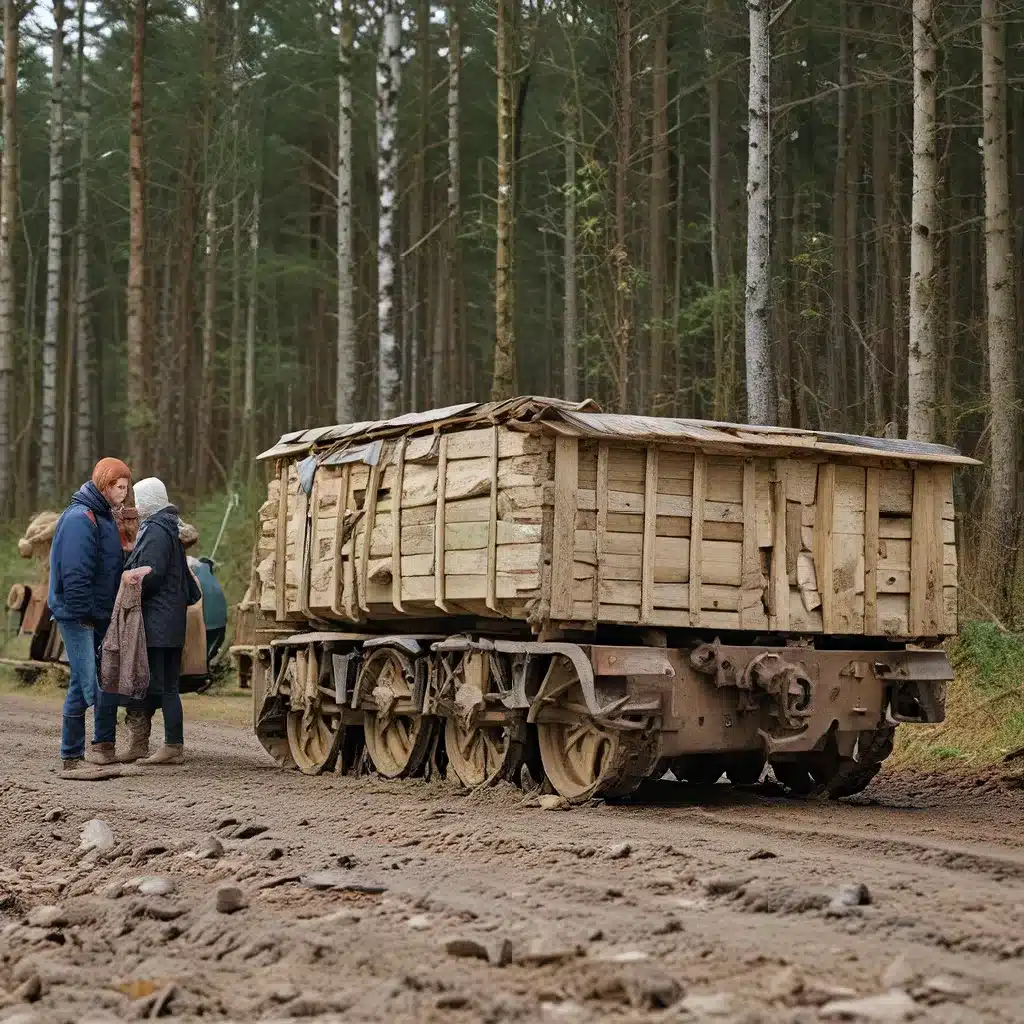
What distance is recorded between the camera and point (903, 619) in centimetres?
1074

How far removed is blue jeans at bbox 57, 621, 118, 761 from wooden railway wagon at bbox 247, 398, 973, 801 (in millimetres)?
2008

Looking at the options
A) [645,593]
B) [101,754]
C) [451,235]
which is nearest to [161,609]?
[101,754]

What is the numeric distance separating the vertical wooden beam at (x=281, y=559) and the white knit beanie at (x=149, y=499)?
0.88m

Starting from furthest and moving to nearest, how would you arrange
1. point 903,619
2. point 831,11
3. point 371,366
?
point 371,366, point 831,11, point 903,619

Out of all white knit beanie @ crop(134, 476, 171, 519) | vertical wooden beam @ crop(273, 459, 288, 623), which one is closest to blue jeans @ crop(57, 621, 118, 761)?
white knit beanie @ crop(134, 476, 171, 519)

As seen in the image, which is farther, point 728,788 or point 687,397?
point 687,397

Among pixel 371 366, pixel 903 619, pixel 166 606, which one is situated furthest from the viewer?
pixel 371 366

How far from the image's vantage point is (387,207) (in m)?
23.8

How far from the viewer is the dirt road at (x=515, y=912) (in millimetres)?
5027

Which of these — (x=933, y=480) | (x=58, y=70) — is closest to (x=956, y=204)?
(x=58, y=70)

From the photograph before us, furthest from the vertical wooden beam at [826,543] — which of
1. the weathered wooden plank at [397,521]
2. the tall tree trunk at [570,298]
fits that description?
the tall tree trunk at [570,298]

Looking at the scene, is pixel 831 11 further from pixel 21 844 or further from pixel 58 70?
pixel 21 844

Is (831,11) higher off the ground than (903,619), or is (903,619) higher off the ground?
(831,11)

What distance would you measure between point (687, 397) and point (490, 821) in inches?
995
